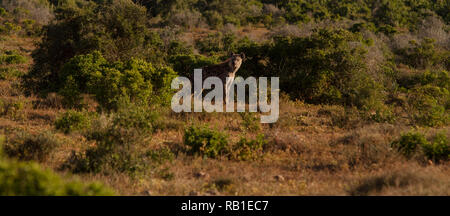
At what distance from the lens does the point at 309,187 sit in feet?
20.4

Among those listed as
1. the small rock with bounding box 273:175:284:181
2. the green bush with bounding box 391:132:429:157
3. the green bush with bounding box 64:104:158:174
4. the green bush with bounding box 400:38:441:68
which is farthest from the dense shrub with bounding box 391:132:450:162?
Answer: the green bush with bounding box 400:38:441:68

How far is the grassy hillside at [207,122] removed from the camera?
6.24 metres

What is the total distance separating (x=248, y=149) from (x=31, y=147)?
4135 mm

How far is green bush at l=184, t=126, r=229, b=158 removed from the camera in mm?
7707

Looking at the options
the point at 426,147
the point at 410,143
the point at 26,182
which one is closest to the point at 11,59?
the point at 26,182

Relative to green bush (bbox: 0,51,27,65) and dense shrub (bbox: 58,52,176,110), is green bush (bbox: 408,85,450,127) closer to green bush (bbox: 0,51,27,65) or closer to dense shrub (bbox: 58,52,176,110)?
dense shrub (bbox: 58,52,176,110)

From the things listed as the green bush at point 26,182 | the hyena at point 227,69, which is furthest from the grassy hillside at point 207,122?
the hyena at point 227,69

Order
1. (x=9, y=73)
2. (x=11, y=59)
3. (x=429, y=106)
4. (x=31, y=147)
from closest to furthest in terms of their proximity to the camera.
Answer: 1. (x=31, y=147)
2. (x=429, y=106)
3. (x=9, y=73)
4. (x=11, y=59)

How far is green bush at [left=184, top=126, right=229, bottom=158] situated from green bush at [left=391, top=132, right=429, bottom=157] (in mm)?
3482

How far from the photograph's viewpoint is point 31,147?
7043 millimetres

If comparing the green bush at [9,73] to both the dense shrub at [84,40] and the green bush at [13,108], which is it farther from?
the green bush at [13,108]

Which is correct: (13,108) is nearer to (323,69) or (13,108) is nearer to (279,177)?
(279,177)

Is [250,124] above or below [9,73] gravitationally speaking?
below
